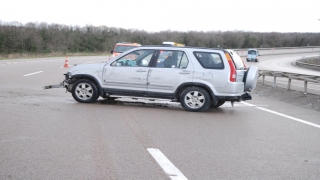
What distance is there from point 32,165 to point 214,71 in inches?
234

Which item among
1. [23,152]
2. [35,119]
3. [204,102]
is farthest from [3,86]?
[23,152]

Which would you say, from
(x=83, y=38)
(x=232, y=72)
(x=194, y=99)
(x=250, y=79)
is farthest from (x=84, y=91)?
(x=83, y=38)

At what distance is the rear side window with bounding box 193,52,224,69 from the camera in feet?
33.7

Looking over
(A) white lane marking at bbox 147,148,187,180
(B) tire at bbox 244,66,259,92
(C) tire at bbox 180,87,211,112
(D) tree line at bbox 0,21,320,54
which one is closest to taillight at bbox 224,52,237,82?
(B) tire at bbox 244,66,259,92

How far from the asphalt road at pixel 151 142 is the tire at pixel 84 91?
0.25m

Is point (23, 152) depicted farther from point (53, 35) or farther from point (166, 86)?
point (53, 35)

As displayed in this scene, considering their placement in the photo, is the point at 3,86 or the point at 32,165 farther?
the point at 3,86

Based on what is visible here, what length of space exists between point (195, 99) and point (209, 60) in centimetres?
106

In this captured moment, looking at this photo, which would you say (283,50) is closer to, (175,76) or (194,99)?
(194,99)

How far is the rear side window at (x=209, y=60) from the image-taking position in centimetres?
1027

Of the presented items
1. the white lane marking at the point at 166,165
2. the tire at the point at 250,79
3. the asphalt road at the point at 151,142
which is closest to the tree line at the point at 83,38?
the tire at the point at 250,79

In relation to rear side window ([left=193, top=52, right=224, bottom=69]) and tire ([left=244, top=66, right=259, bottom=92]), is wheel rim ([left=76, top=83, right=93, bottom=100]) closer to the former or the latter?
rear side window ([left=193, top=52, right=224, bottom=69])

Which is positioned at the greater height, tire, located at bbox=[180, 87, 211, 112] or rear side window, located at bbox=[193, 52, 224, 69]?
rear side window, located at bbox=[193, 52, 224, 69]

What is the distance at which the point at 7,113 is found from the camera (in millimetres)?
9156
